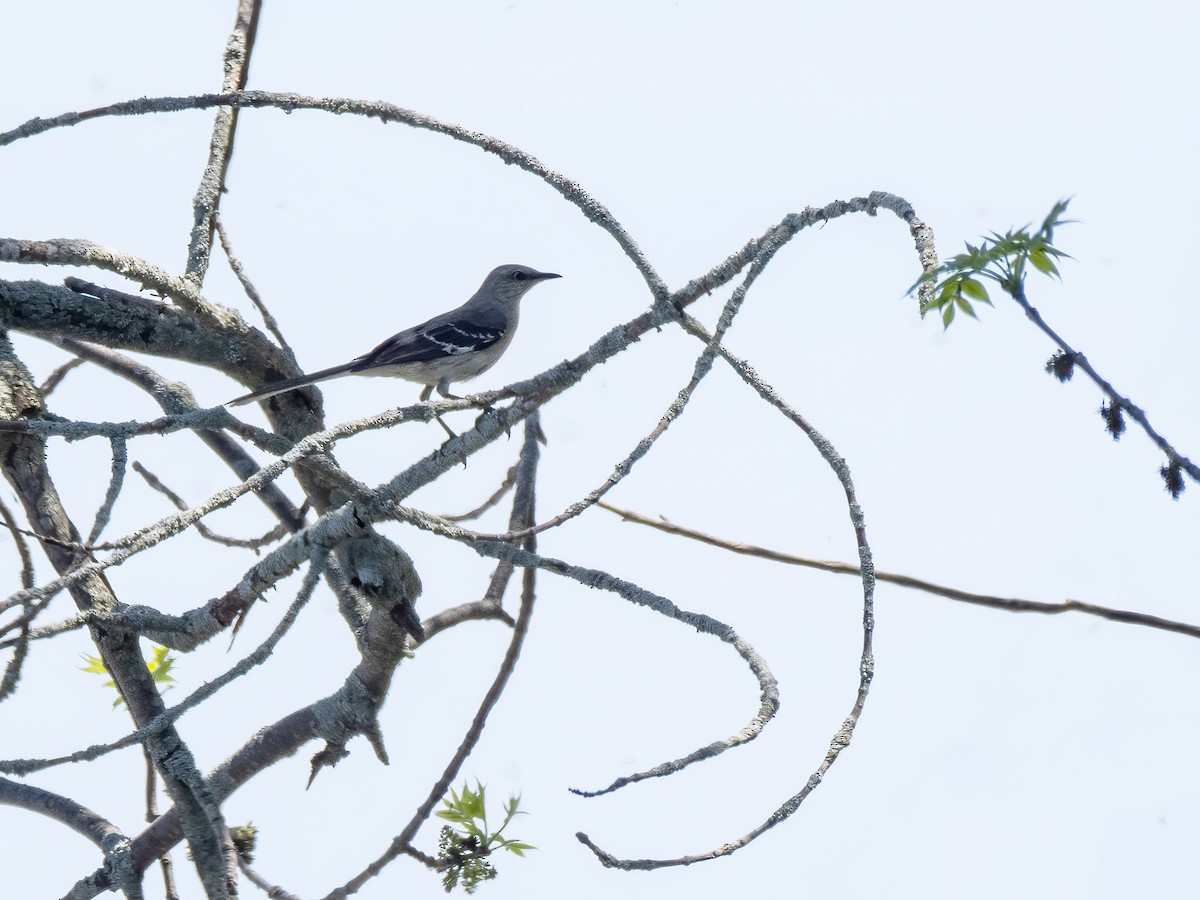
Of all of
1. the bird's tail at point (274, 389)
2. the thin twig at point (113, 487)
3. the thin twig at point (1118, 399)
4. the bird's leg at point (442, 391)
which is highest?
the bird's leg at point (442, 391)

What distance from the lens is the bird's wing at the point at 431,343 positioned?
7736 mm

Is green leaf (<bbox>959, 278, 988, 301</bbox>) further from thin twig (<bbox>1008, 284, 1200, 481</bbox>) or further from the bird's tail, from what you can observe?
the bird's tail

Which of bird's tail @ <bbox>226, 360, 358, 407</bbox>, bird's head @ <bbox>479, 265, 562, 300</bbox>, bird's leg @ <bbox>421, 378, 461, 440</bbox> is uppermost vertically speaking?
bird's head @ <bbox>479, 265, 562, 300</bbox>

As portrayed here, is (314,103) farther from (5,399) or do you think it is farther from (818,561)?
(818,561)

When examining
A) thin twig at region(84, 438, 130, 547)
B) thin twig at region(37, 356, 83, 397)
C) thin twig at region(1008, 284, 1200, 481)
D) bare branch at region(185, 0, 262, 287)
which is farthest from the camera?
thin twig at region(37, 356, 83, 397)

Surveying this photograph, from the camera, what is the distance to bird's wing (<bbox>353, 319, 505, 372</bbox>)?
7.74 meters

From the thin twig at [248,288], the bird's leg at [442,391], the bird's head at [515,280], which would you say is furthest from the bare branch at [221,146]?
the bird's head at [515,280]

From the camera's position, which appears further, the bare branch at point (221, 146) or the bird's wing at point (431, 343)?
the bird's wing at point (431, 343)

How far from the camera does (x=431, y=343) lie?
8023mm

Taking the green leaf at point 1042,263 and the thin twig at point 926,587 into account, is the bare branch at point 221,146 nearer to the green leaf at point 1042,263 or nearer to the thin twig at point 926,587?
the thin twig at point 926,587

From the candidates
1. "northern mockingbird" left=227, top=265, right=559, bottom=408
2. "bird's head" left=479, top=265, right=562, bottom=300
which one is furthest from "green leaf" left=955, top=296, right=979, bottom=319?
"bird's head" left=479, top=265, right=562, bottom=300

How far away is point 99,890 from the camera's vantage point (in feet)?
14.0

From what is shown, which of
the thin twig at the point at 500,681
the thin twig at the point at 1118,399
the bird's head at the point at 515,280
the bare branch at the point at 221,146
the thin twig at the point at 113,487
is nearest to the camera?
the thin twig at the point at 1118,399

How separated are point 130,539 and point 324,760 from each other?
1853 millimetres
